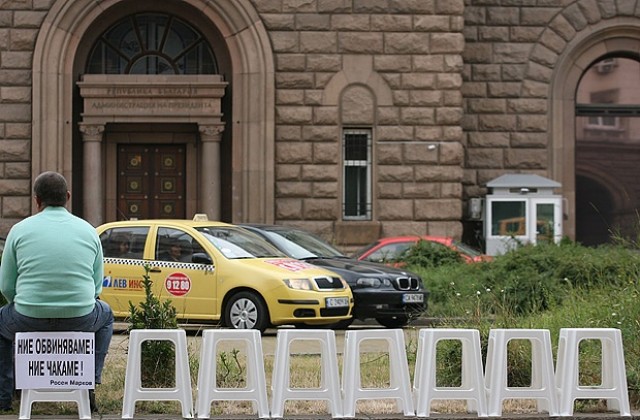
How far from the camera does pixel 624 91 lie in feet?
100

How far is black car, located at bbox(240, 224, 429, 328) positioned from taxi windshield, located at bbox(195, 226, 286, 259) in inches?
30.9

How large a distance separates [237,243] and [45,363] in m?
8.33

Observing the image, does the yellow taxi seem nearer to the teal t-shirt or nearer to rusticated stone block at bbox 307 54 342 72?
the teal t-shirt

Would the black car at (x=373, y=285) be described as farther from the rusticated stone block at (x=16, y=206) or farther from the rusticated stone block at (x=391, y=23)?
the rusticated stone block at (x=391, y=23)

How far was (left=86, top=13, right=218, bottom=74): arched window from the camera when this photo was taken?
89.8 ft

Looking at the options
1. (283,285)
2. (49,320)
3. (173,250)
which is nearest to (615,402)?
(49,320)

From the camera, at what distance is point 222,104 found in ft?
88.5

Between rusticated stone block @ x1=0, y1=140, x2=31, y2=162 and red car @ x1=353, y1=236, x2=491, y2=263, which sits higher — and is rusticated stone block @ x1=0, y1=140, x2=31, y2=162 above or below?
above

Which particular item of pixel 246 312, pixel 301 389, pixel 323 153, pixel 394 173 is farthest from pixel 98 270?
pixel 394 173

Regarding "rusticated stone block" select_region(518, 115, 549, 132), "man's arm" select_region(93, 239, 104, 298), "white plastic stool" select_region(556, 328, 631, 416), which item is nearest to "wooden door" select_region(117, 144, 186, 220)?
"rusticated stone block" select_region(518, 115, 549, 132)

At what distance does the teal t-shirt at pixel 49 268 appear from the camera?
9102 millimetres

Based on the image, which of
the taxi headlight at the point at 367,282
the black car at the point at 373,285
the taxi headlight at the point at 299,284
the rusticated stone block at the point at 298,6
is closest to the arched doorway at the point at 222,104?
the rusticated stone block at the point at 298,6

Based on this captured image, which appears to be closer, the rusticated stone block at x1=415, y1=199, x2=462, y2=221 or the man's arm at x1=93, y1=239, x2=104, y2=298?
the man's arm at x1=93, y1=239, x2=104, y2=298

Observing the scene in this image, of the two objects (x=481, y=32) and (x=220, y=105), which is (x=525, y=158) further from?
(x=220, y=105)
